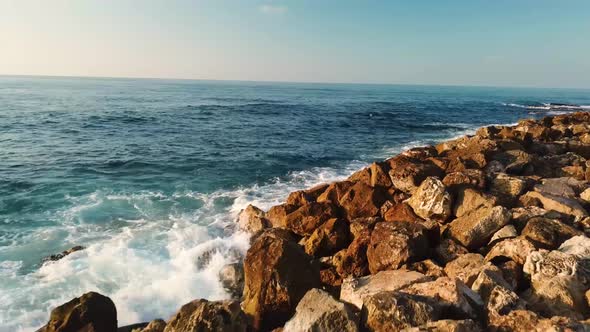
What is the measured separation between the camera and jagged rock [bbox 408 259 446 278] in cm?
719

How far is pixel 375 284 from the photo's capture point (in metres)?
6.41

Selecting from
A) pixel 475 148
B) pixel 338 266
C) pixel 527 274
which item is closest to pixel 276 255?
pixel 338 266

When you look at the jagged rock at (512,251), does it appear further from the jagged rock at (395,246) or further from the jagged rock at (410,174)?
the jagged rock at (410,174)

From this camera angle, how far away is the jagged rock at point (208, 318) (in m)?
5.30

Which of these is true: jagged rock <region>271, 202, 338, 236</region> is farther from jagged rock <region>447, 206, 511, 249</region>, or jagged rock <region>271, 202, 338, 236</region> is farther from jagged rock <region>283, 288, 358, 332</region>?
jagged rock <region>283, 288, 358, 332</region>

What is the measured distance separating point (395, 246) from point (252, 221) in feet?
17.1

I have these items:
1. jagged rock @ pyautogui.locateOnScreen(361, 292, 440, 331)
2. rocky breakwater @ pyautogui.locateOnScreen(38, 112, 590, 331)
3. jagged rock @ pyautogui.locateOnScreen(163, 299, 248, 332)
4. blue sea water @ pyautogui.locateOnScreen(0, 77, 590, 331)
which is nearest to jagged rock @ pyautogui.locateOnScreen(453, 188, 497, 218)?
rocky breakwater @ pyautogui.locateOnScreen(38, 112, 590, 331)

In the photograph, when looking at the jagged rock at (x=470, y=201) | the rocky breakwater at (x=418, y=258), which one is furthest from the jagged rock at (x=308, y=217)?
the jagged rock at (x=470, y=201)

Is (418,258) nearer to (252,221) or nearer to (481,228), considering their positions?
(481,228)

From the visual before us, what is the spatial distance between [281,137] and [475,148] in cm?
1799

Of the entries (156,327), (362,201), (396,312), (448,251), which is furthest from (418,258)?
(156,327)

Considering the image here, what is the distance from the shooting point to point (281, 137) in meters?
30.6

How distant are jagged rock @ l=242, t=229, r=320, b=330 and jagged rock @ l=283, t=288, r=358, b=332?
1.14m

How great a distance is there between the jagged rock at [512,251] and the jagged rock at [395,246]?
1.28 m
